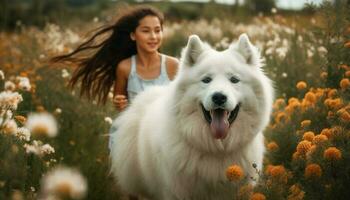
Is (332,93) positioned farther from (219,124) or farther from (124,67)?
(124,67)

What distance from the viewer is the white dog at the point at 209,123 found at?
3.97m

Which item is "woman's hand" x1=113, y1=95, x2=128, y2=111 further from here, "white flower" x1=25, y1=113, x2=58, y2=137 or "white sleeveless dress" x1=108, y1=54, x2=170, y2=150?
"white flower" x1=25, y1=113, x2=58, y2=137

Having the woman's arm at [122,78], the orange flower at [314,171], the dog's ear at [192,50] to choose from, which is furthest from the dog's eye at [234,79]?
the woman's arm at [122,78]

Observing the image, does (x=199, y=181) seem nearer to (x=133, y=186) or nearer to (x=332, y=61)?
(x=133, y=186)

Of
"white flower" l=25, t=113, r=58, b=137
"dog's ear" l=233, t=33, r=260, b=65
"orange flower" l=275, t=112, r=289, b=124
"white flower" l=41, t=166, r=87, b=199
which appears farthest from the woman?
"white flower" l=41, t=166, r=87, b=199

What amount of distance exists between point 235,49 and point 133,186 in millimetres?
1652

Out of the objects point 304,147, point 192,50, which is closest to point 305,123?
point 304,147

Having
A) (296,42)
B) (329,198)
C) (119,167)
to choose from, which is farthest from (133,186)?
(296,42)

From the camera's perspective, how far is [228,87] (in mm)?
3811

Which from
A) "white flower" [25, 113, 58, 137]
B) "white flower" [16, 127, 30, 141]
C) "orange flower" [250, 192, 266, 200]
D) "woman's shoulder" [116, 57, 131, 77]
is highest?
"woman's shoulder" [116, 57, 131, 77]

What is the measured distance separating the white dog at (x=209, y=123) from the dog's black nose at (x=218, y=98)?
8cm

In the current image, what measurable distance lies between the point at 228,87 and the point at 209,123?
353 millimetres

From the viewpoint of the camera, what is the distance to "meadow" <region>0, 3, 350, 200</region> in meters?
2.99

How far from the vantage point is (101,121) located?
6.30 metres
